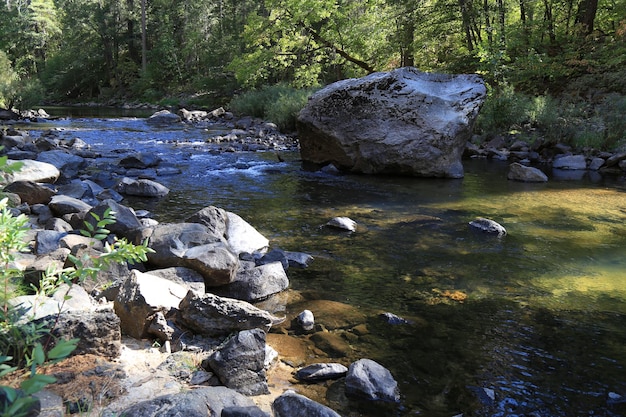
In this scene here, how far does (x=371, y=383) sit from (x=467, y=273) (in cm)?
268

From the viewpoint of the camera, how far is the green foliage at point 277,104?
62.5 feet

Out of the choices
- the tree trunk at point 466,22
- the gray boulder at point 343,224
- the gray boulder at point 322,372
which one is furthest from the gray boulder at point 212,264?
the tree trunk at point 466,22

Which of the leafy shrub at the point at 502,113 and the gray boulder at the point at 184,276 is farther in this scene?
the leafy shrub at the point at 502,113

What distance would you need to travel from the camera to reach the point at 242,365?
3.35 meters

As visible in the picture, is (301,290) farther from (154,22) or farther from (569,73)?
(154,22)

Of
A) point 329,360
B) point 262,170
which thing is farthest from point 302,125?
point 329,360

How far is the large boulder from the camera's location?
1120 centimetres

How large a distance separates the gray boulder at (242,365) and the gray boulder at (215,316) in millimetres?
472

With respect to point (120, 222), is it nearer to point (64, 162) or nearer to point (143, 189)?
point (143, 189)

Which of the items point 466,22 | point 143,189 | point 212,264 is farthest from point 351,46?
point 212,264

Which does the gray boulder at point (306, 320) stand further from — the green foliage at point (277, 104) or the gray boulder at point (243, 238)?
the green foliage at point (277, 104)

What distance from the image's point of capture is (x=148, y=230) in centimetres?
570

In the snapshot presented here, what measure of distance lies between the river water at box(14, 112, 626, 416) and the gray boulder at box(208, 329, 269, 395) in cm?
81

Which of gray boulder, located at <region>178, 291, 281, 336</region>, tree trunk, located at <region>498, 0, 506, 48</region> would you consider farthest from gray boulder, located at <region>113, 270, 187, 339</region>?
tree trunk, located at <region>498, 0, 506, 48</region>
